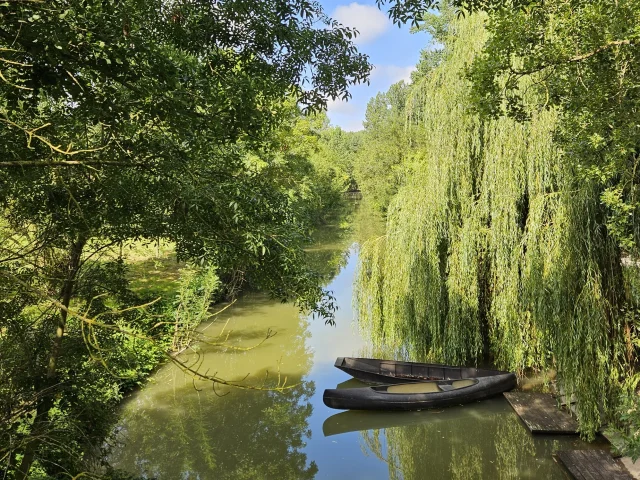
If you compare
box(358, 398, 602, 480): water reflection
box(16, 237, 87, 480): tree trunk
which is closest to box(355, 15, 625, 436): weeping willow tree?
box(358, 398, 602, 480): water reflection

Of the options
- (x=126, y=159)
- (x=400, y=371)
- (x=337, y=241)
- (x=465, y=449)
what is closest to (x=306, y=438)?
(x=400, y=371)

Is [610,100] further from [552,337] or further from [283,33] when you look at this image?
[552,337]

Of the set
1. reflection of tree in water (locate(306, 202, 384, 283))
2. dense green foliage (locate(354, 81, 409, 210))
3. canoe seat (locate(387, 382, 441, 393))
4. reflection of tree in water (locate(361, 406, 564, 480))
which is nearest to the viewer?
reflection of tree in water (locate(361, 406, 564, 480))

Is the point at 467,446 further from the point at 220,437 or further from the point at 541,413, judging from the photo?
the point at 220,437

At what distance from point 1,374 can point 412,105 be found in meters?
8.15

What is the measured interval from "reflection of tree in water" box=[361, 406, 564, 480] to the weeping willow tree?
89cm

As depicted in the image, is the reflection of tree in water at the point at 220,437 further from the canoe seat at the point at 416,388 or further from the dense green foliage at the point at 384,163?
the dense green foliage at the point at 384,163

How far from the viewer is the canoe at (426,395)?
8.02 m

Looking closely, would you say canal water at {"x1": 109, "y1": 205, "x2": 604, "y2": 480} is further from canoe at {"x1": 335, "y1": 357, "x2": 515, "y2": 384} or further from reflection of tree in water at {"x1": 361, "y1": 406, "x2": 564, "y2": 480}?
canoe at {"x1": 335, "y1": 357, "x2": 515, "y2": 384}

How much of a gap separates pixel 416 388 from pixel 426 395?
561 mm

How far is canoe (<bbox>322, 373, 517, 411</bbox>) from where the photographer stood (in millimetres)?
8016

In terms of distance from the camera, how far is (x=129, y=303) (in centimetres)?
471

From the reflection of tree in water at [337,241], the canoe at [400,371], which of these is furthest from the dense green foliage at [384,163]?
the canoe at [400,371]

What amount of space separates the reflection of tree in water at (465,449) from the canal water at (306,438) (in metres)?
0.02
